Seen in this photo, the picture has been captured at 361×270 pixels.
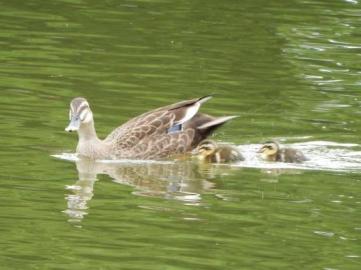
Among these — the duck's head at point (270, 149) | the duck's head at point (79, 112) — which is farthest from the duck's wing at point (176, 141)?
the duck's head at point (270, 149)

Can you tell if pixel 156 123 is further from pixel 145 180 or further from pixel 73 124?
pixel 145 180

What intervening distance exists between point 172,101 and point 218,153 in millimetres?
2371

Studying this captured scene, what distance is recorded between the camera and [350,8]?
22328 mm

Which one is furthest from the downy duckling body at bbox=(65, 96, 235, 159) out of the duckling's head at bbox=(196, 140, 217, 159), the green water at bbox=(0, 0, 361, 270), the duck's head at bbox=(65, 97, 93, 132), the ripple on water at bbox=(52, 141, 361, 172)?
the duckling's head at bbox=(196, 140, 217, 159)

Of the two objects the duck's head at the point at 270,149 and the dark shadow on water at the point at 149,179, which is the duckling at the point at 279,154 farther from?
the dark shadow on water at the point at 149,179

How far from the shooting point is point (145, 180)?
13195 millimetres

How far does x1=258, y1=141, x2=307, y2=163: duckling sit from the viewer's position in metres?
13.7

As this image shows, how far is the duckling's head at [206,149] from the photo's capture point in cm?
1397

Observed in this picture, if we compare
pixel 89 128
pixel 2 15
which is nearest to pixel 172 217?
pixel 89 128

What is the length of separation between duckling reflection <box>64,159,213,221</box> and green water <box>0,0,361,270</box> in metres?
0.02

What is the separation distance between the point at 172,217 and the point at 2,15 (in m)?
9.44

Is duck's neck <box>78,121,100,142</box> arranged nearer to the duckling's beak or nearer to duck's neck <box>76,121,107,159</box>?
duck's neck <box>76,121,107,159</box>

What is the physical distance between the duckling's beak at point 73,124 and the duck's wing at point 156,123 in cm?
39

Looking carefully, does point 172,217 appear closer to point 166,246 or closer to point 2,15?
point 166,246
